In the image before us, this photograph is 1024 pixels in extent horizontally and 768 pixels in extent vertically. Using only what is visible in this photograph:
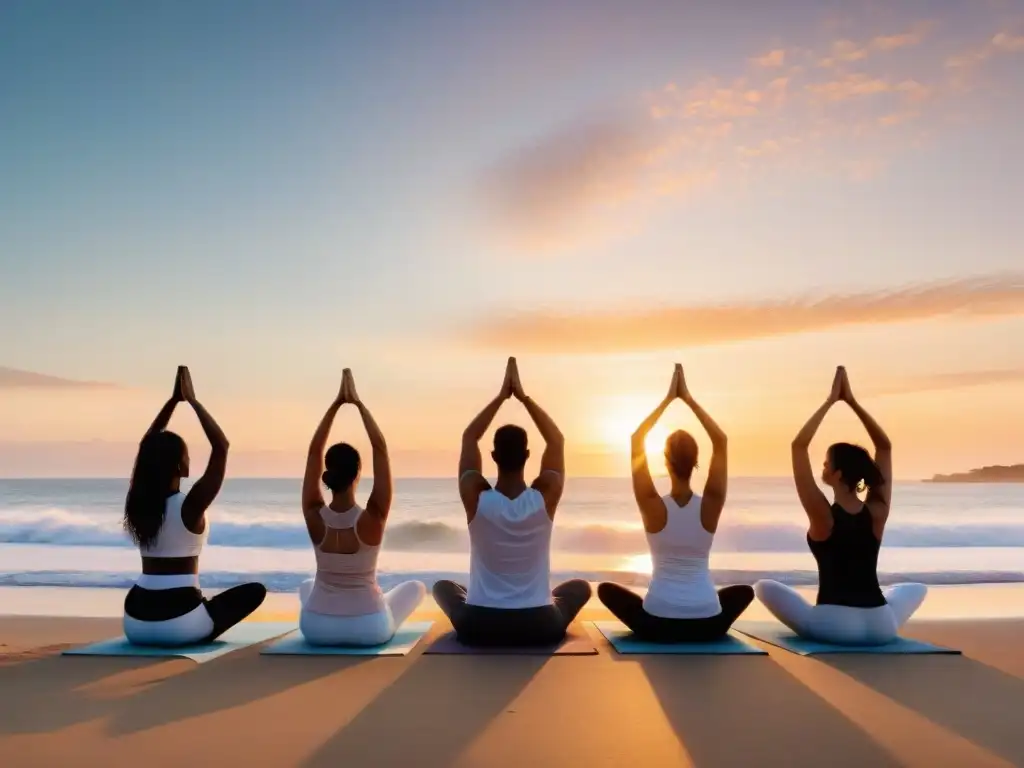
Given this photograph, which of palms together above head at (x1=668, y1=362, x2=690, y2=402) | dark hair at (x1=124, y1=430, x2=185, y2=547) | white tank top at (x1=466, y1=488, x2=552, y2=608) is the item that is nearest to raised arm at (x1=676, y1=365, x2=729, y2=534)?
palms together above head at (x1=668, y1=362, x2=690, y2=402)

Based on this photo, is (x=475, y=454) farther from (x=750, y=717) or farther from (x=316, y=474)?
(x=750, y=717)

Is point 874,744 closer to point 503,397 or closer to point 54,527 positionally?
point 503,397

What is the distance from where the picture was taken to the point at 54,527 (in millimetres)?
21281

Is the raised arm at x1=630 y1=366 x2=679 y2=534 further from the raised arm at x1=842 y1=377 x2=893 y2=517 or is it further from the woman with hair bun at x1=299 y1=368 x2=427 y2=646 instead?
the woman with hair bun at x1=299 y1=368 x2=427 y2=646

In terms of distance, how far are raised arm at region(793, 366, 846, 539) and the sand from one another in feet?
2.41

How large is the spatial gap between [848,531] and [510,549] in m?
1.91

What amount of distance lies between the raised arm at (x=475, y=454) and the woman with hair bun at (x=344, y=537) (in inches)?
16.9

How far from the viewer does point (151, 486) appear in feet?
16.1

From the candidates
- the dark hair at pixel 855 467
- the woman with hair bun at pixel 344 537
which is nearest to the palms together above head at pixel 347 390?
the woman with hair bun at pixel 344 537

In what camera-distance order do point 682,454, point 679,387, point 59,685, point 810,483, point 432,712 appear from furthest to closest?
point 679,387, point 682,454, point 810,483, point 59,685, point 432,712

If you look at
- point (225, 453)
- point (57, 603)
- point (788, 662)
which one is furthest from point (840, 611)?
point (57, 603)

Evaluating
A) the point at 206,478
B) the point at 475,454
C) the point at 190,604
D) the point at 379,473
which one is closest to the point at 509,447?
the point at 475,454

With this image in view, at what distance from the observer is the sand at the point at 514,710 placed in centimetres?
324

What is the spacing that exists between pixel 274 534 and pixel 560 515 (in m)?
9.31
